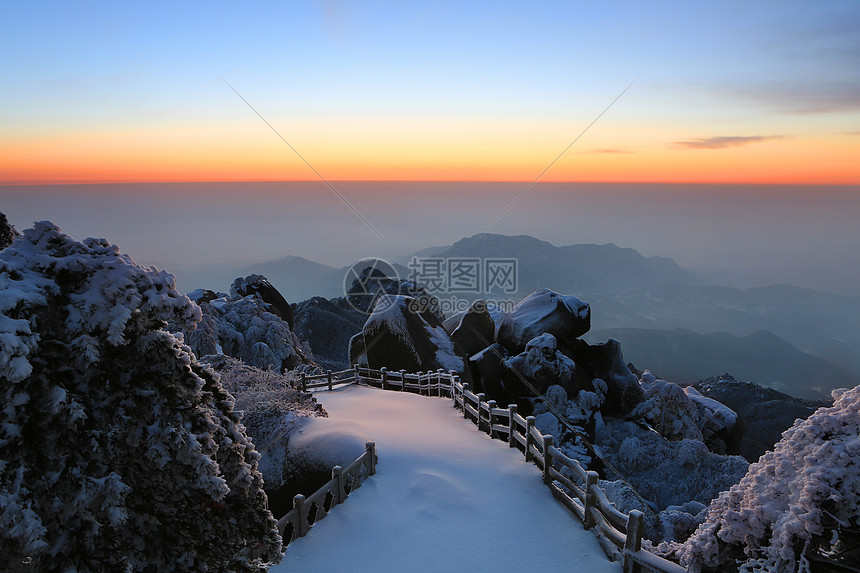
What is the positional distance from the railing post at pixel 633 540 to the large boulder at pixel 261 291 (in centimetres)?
3229

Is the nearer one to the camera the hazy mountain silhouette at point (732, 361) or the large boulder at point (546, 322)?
the large boulder at point (546, 322)

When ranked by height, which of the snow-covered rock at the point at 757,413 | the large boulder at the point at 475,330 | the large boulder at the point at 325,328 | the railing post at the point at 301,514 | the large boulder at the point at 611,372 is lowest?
the snow-covered rock at the point at 757,413

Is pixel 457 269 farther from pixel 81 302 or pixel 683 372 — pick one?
pixel 683 372

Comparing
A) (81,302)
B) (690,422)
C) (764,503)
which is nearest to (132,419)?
(81,302)

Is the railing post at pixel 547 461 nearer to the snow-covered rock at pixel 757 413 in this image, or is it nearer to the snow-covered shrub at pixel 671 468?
the snow-covered shrub at pixel 671 468

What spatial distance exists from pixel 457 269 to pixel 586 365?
38.5ft

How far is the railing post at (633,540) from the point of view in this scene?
719 centimetres

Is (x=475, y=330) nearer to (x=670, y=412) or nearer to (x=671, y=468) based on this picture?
(x=670, y=412)

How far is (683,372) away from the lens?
6703 inches

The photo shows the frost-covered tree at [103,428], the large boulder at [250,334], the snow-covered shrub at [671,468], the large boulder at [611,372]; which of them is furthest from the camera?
the large boulder at [611,372]

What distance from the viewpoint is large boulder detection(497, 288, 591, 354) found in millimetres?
29984

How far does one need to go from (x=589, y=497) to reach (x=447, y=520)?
8.60ft

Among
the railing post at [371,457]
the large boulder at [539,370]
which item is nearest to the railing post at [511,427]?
the railing post at [371,457]

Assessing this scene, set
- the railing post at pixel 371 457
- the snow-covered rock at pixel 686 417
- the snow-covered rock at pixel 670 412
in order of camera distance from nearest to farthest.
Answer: the railing post at pixel 371 457 < the snow-covered rock at pixel 670 412 < the snow-covered rock at pixel 686 417
